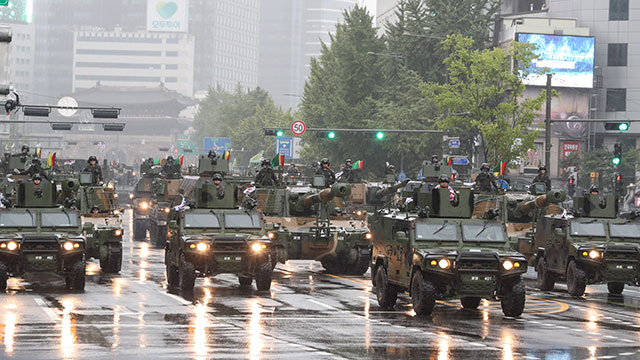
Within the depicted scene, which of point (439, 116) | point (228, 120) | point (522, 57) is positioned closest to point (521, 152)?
point (522, 57)

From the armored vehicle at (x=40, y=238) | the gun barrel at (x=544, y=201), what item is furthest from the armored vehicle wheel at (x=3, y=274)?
the gun barrel at (x=544, y=201)

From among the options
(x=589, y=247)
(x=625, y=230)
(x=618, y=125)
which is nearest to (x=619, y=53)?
(x=618, y=125)

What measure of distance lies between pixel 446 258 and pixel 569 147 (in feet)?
212

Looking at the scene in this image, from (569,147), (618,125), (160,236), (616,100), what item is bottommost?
(160,236)

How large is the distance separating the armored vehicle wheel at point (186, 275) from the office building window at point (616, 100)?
6365 cm

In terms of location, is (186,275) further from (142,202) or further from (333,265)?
(142,202)

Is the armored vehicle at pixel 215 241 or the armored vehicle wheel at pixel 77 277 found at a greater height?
the armored vehicle at pixel 215 241

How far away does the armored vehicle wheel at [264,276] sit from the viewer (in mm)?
25734

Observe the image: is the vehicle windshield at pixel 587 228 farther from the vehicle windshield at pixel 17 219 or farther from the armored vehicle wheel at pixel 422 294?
the vehicle windshield at pixel 17 219

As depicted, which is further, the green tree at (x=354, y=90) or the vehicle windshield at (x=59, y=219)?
the green tree at (x=354, y=90)

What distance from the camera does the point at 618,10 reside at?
84750 millimetres

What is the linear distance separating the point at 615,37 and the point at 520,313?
66232mm

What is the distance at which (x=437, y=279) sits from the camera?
21.8 m

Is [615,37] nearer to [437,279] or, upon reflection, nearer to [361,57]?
[361,57]
